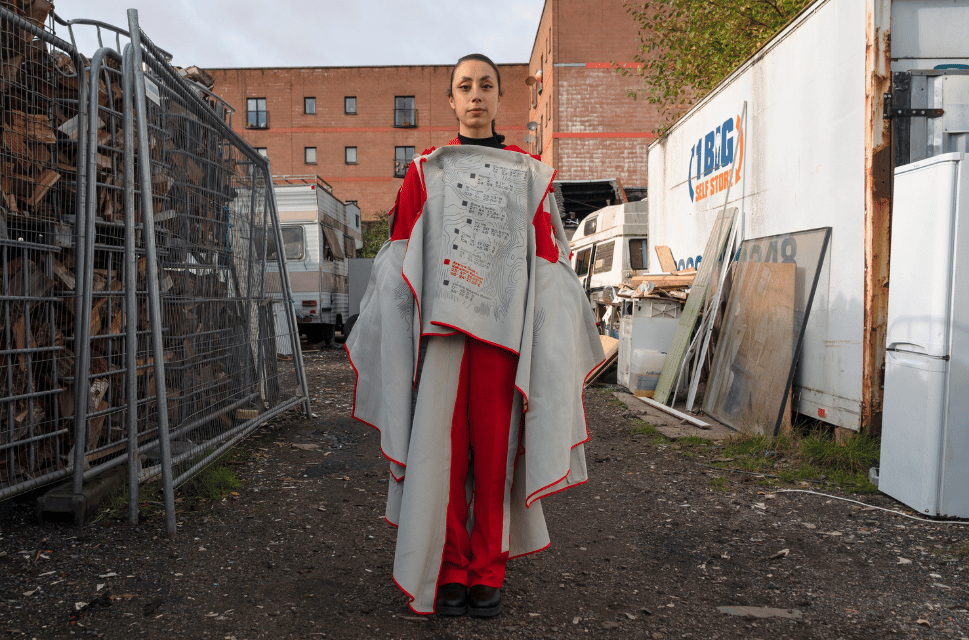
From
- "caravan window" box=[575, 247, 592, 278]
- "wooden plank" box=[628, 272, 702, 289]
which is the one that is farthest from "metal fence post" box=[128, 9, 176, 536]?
"caravan window" box=[575, 247, 592, 278]

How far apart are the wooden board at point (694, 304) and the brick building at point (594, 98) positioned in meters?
19.9

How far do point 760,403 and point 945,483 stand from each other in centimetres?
187

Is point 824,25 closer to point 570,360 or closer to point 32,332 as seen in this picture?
point 570,360

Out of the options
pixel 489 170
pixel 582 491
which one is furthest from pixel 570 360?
pixel 582 491

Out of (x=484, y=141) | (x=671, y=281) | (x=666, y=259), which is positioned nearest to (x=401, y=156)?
(x=666, y=259)

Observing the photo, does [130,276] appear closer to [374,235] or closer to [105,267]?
[105,267]

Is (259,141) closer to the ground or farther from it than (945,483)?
farther from it

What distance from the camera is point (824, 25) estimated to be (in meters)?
4.91

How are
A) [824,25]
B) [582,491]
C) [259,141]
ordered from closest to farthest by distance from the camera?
1. [582,491]
2. [824,25]
3. [259,141]

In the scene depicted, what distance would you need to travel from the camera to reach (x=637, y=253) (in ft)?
34.1

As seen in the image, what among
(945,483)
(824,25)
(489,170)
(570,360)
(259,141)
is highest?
(259,141)

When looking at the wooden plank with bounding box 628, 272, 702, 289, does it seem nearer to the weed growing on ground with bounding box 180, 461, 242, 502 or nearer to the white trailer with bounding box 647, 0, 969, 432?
the white trailer with bounding box 647, 0, 969, 432

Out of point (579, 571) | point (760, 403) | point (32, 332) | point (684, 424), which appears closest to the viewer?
point (579, 571)

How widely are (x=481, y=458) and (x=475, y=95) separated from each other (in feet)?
4.24
